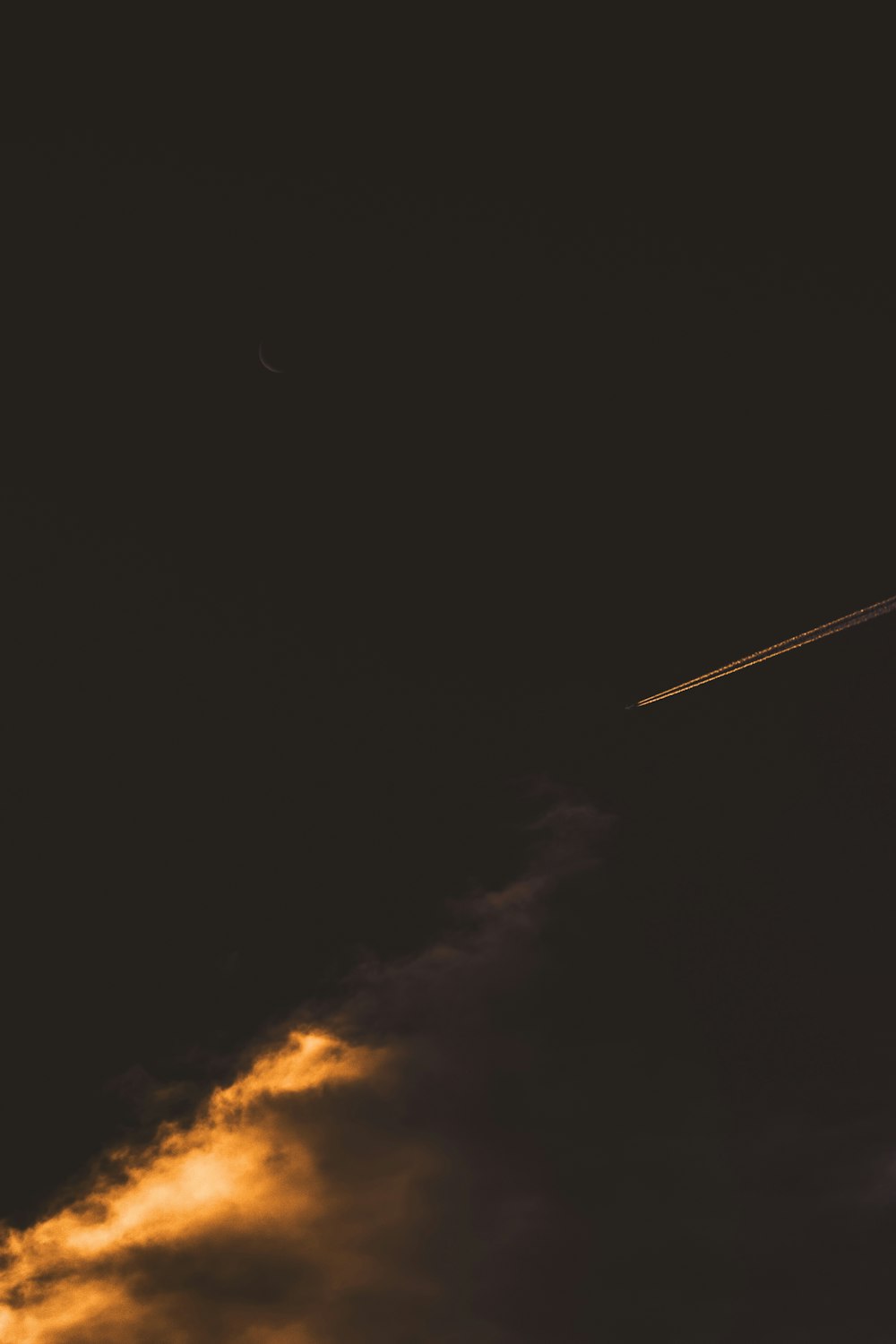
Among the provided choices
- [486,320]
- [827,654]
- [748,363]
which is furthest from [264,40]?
[827,654]

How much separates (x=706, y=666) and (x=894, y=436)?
589 inches

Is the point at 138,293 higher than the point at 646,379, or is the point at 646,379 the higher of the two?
the point at 138,293

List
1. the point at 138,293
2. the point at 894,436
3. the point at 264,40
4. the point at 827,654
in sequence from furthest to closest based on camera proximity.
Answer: the point at 827,654 → the point at 894,436 → the point at 138,293 → the point at 264,40

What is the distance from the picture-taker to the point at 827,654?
2114 inches

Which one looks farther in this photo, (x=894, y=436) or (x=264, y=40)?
(x=894, y=436)

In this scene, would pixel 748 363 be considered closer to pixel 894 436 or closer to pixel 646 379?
pixel 646 379

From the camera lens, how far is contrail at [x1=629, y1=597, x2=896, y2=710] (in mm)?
50750

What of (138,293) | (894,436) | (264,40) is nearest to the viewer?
(264,40)

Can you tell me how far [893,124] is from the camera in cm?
4466

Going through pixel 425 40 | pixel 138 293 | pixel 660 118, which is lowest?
pixel 660 118

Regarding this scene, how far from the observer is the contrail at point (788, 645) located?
50.8 metres

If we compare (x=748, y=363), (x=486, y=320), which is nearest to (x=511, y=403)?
(x=486, y=320)

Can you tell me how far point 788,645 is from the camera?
169 feet

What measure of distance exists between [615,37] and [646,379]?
15.1 metres
